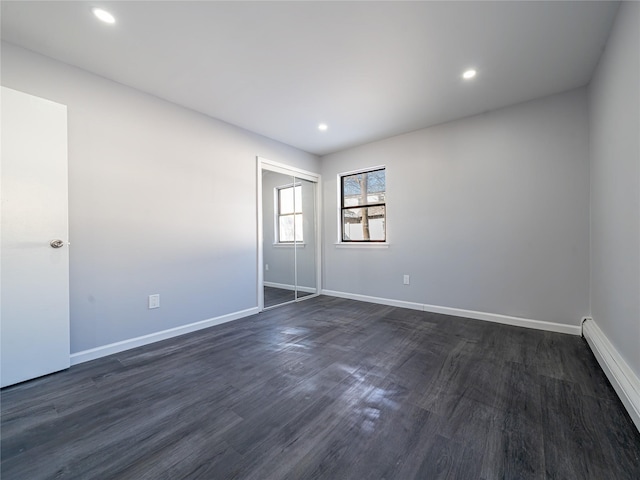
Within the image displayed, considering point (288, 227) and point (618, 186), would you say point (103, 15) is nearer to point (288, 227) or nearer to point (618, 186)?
point (288, 227)

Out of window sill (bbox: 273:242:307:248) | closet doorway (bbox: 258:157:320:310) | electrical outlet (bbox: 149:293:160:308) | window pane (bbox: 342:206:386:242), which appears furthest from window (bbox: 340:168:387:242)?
electrical outlet (bbox: 149:293:160:308)

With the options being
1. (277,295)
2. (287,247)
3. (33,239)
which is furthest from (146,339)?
(287,247)

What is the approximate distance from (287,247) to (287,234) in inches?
8.6

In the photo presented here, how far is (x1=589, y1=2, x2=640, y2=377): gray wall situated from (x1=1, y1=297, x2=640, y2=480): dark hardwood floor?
470 mm

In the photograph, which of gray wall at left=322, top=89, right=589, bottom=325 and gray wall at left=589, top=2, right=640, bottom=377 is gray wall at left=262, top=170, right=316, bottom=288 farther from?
gray wall at left=589, top=2, right=640, bottom=377

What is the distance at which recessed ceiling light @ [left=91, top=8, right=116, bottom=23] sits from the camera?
166cm

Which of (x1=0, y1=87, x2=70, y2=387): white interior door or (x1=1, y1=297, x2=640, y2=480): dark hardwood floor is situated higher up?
(x1=0, y1=87, x2=70, y2=387): white interior door

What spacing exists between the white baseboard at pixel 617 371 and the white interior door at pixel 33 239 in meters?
3.79

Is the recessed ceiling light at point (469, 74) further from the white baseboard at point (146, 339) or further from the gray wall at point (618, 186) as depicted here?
the white baseboard at point (146, 339)

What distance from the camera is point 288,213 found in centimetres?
430

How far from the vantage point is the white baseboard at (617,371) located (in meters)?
1.41

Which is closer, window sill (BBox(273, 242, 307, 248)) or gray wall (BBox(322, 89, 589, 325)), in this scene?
gray wall (BBox(322, 89, 589, 325))

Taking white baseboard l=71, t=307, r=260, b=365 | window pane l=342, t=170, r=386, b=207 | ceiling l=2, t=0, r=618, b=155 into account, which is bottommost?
white baseboard l=71, t=307, r=260, b=365

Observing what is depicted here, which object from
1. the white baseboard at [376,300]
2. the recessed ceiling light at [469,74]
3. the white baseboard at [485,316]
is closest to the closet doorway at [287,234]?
the white baseboard at [376,300]
